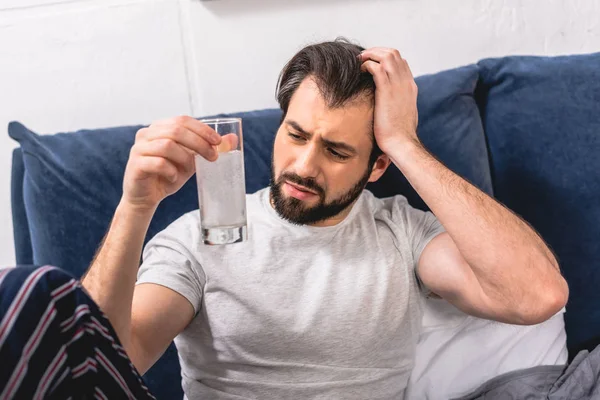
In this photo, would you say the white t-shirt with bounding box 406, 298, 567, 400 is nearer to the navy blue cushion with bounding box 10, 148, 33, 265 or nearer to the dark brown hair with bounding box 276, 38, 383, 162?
the dark brown hair with bounding box 276, 38, 383, 162

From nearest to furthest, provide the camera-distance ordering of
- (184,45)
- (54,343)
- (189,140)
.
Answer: (54,343) < (189,140) < (184,45)

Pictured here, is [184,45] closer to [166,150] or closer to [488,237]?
[166,150]

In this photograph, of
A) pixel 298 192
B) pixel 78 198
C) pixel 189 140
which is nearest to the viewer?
pixel 189 140

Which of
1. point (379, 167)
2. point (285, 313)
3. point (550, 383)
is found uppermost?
point (379, 167)

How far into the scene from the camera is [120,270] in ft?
3.61

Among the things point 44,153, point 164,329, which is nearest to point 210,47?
point 44,153

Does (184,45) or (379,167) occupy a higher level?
(184,45)

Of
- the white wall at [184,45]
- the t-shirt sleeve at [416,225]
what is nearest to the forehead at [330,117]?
the t-shirt sleeve at [416,225]

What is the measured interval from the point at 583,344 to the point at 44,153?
4.91ft

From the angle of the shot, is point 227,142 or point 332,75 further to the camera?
point 332,75

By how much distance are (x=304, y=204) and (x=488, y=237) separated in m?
0.39

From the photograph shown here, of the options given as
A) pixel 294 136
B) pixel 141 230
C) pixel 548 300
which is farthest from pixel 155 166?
pixel 548 300

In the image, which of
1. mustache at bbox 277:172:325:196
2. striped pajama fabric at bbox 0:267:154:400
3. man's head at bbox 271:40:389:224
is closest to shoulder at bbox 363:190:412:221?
man's head at bbox 271:40:389:224

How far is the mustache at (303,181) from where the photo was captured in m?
1.37
